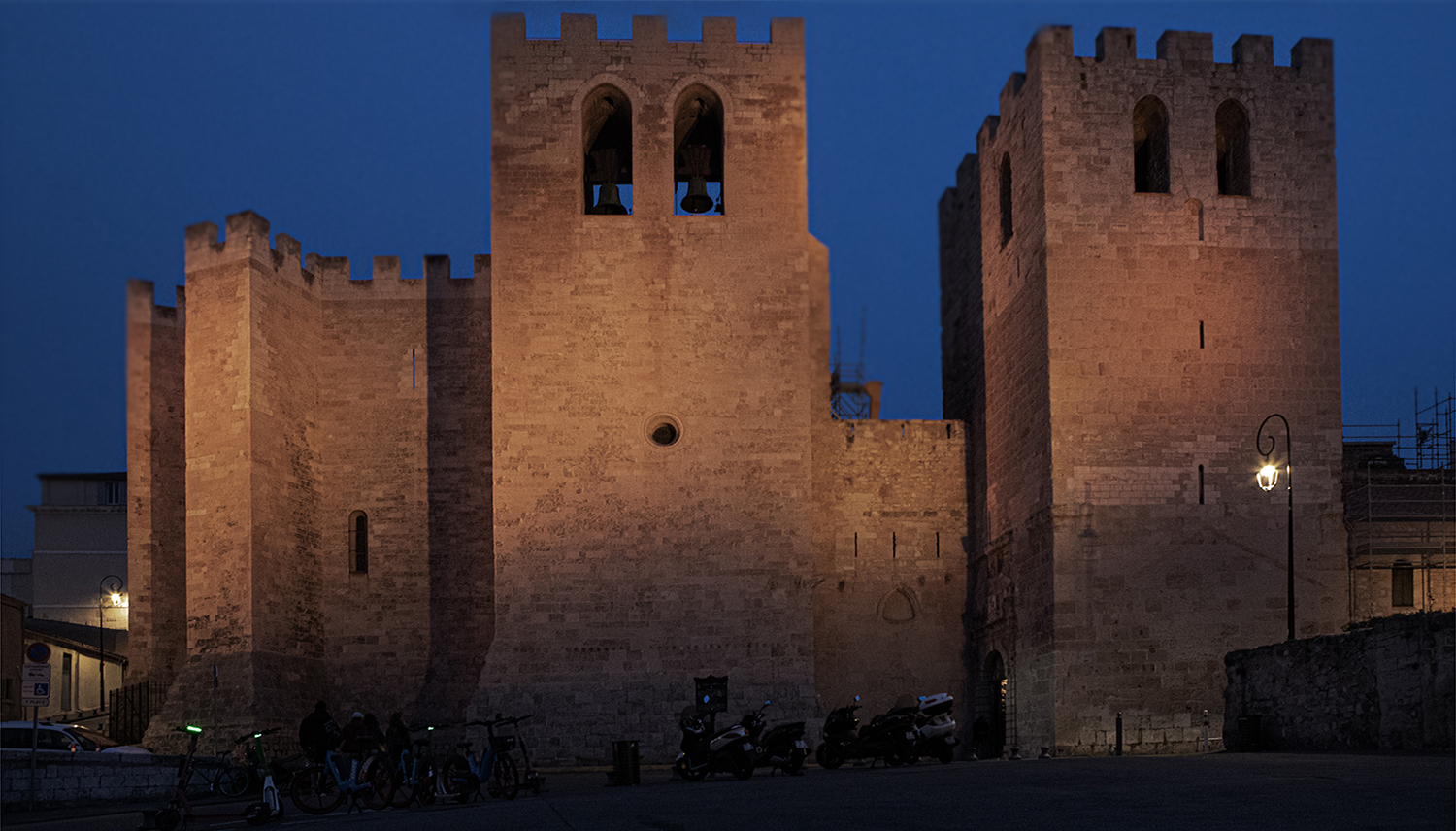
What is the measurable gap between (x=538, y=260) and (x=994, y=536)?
7401mm

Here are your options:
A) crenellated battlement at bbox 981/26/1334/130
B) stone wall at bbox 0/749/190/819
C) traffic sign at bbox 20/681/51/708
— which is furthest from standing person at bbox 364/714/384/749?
crenellated battlement at bbox 981/26/1334/130

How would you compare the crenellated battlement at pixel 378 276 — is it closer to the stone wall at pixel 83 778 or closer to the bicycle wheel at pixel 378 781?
the stone wall at pixel 83 778

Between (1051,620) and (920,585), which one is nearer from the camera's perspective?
(1051,620)

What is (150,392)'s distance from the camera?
79.1 ft

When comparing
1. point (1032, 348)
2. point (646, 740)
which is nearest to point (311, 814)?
point (646, 740)

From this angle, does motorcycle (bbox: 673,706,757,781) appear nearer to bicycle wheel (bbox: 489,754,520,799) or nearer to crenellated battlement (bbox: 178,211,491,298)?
bicycle wheel (bbox: 489,754,520,799)

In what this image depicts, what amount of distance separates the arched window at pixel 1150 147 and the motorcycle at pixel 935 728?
797cm

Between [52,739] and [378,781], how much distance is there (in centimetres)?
734

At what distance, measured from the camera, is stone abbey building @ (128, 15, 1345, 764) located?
19.9 meters

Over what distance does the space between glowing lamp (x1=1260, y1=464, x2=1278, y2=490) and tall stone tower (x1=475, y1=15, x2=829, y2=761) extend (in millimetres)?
5793

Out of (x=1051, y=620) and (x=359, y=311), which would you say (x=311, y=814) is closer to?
(x=1051, y=620)

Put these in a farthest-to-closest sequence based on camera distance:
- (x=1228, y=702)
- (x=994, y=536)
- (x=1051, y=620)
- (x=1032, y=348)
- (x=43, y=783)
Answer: (x=994, y=536)
(x=1032, y=348)
(x=1051, y=620)
(x=1228, y=702)
(x=43, y=783)

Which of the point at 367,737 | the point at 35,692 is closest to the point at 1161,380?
the point at 367,737

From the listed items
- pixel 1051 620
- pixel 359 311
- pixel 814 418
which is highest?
pixel 359 311
